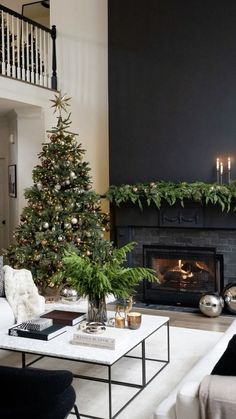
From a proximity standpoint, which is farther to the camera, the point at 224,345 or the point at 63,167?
the point at 63,167

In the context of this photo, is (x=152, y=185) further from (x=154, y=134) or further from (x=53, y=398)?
(x=53, y=398)

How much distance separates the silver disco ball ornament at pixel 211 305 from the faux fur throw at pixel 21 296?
2.16m

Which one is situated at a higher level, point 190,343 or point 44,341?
point 44,341

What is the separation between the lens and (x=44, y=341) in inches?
132

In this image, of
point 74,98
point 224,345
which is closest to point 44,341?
point 224,345

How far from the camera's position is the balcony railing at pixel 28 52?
6922 mm

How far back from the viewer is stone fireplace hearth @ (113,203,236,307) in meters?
6.27

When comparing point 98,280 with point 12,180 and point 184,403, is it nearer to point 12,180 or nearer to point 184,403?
point 184,403

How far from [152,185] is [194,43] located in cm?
196

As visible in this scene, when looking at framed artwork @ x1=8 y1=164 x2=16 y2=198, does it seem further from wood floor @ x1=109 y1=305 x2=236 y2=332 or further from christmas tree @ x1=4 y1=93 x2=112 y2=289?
wood floor @ x1=109 y1=305 x2=236 y2=332

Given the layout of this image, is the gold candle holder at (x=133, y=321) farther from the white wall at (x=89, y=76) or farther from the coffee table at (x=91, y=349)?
the white wall at (x=89, y=76)

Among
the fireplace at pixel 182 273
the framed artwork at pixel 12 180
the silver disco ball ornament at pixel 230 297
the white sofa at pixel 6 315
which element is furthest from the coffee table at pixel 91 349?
the framed artwork at pixel 12 180

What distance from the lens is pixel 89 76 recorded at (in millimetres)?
7520

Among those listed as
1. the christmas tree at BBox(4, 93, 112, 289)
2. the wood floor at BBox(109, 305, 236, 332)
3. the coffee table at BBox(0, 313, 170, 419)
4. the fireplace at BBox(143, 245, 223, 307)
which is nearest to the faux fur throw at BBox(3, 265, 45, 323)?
the coffee table at BBox(0, 313, 170, 419)
